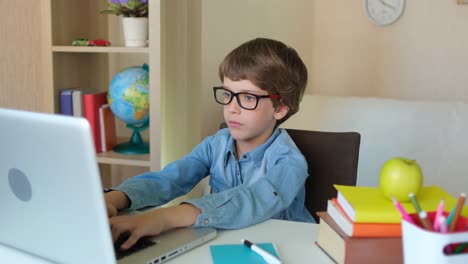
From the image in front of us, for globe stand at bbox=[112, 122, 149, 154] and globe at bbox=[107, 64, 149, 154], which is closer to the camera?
globe at bbox=[107, 64, 149, 154]

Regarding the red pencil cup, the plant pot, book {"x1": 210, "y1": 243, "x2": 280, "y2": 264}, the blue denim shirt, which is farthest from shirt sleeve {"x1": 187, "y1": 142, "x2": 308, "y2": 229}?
the plant pot

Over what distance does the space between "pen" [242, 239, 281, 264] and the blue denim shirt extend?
12 centimetres

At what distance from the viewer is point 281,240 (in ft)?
3.48

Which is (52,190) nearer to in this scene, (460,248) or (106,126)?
(460,248)

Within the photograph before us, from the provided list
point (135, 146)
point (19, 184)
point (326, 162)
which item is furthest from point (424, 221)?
point (135, 146)

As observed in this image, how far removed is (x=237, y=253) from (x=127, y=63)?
185cm

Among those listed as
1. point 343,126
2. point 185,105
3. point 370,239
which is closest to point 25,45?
point 185,105

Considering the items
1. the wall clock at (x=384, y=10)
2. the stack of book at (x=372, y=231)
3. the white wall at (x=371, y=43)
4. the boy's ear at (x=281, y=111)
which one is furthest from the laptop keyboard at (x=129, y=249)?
the wall clock at (x=384, y=10)

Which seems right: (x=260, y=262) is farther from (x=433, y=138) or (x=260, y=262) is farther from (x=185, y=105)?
(x=185, y=105)

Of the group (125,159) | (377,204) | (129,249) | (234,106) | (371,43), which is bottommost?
(125,159)

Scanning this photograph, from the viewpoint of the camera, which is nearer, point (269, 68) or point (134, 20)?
point (269, 68)

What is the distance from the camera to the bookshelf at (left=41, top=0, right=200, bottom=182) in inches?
84.0

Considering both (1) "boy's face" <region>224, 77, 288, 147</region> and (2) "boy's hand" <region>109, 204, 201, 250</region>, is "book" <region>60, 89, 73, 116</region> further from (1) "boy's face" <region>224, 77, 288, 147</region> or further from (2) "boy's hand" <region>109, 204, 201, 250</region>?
(2) "boy's hand" <region>109, 204, 201, 250</region>

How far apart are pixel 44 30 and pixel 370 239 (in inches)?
71.6
